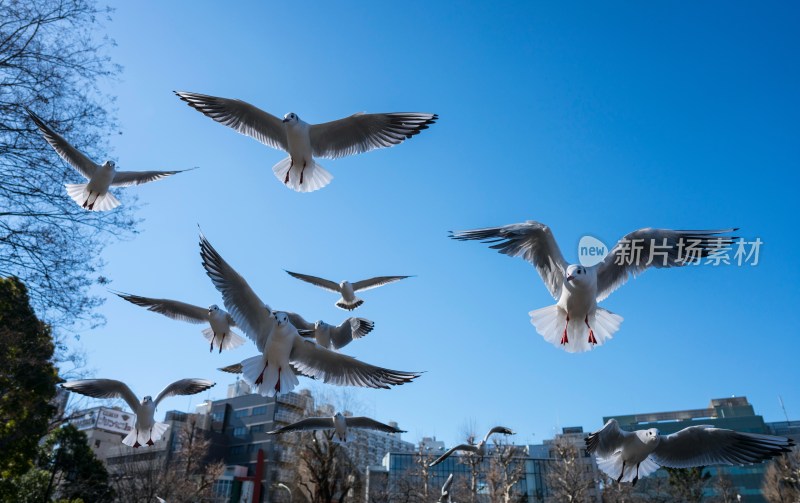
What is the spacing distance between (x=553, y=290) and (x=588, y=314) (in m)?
0.69

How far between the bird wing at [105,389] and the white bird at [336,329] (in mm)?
2919

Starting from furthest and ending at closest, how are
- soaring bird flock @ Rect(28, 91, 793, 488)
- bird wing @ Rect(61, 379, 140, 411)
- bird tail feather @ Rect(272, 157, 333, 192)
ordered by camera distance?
bird wing @ Rect(61, 379, 140, 411) → bird tail feather @ Rect(272, 157, 333, 192) → soaring bird flock @ Rect(28, 91, 793, 488)

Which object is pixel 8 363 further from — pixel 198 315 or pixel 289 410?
pixel 289 410

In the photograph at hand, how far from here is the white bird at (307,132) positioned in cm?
830

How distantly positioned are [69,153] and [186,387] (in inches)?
171

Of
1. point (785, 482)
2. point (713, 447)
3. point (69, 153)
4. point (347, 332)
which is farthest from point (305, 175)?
point (785, 482)

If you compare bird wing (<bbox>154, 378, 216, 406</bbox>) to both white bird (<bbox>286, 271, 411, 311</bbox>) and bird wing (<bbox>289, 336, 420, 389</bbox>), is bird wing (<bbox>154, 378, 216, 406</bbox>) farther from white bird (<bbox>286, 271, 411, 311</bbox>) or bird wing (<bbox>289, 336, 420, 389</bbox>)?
white bird (<bbox>286, 271, 411, 311</bbox>)

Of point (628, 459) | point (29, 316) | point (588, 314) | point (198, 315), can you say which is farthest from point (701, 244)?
point (29, 316)

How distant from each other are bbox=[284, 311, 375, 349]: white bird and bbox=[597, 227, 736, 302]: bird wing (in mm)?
5169

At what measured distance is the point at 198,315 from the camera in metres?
9.78

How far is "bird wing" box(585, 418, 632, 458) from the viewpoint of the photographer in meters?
7.68

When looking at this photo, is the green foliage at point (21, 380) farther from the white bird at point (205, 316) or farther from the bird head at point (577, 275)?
the bird head at point (577, 275)

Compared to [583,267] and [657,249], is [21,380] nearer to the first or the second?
[583,267]

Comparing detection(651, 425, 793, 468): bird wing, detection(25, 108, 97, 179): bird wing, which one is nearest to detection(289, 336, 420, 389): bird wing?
detection(651, 425, 793, 468): bird wing
